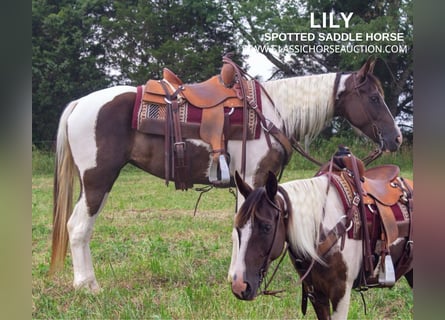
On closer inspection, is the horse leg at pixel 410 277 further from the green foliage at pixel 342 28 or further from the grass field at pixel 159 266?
the green foliage at pixel 342 28

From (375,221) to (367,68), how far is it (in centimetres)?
86

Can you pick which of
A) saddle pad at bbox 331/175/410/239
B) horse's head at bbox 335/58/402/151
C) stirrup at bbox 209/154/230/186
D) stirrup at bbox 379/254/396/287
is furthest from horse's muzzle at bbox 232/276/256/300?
horse's head at bbox 335/58/402/151

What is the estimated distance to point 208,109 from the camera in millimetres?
2619

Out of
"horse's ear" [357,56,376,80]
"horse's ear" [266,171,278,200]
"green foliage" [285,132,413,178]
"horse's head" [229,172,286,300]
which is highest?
"horse's ear" [357,56,376,80]

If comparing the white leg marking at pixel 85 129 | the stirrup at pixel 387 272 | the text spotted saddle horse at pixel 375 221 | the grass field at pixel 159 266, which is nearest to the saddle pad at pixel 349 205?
the text spotted saddle horse at pixel 375 221

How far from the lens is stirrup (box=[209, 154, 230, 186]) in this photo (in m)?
2.55

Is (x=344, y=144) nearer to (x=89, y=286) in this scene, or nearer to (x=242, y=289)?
(x=242, y=289)

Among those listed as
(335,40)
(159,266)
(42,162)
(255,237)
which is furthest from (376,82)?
(42,162)

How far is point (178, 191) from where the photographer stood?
2.69 metres

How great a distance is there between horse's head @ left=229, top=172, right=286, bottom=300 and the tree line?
0.94 metres

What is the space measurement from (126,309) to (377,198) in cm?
136

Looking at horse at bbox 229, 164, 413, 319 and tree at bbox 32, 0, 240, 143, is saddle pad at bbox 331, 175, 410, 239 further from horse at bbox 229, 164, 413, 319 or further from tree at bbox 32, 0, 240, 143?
tree at bbox 32, 0, 240, 143
